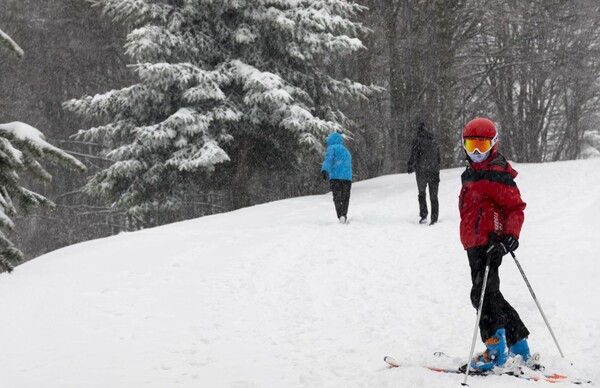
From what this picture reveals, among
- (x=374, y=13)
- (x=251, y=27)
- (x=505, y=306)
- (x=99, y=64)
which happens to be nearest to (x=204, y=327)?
(x=505, y=306)

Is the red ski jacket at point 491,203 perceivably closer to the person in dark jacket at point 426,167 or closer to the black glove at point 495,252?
the black glove at point 495,252

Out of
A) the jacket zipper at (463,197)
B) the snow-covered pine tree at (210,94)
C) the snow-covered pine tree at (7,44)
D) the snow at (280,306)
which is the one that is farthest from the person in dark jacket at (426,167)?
the snow-covered pine tree at (7,44)

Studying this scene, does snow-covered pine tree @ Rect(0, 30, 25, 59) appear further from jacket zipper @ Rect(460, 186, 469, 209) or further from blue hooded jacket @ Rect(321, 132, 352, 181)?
blue hooded jacket @ Rect(321, 132, 352, 181)

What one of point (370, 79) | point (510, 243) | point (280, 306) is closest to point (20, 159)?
point (280, 306)

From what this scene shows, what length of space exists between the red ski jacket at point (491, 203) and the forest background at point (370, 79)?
37.2 feet

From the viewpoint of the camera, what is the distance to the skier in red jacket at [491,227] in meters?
4.68

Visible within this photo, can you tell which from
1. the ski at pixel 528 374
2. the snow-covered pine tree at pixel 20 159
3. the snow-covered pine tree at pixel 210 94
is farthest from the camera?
the snow-covered pine tree at pixel 210 94

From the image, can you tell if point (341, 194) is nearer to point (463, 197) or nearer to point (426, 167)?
point (426, 167)

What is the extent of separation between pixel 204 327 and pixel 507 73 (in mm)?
22510

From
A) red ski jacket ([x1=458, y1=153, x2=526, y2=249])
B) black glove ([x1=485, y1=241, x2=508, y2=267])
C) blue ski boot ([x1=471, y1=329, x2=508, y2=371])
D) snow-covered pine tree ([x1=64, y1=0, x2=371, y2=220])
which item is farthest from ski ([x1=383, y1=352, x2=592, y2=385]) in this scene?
snow-covered pine tree ([x1=64, y1=0, x2=371, y2=220])

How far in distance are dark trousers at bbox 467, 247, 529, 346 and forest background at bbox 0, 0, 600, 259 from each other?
11347 mm

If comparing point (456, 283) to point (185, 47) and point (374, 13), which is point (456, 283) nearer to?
point (185, 47)

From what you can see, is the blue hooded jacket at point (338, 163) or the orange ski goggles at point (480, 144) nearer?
the orange ski goggles at point (480, 144)

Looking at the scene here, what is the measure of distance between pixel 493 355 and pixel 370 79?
1619 cm
